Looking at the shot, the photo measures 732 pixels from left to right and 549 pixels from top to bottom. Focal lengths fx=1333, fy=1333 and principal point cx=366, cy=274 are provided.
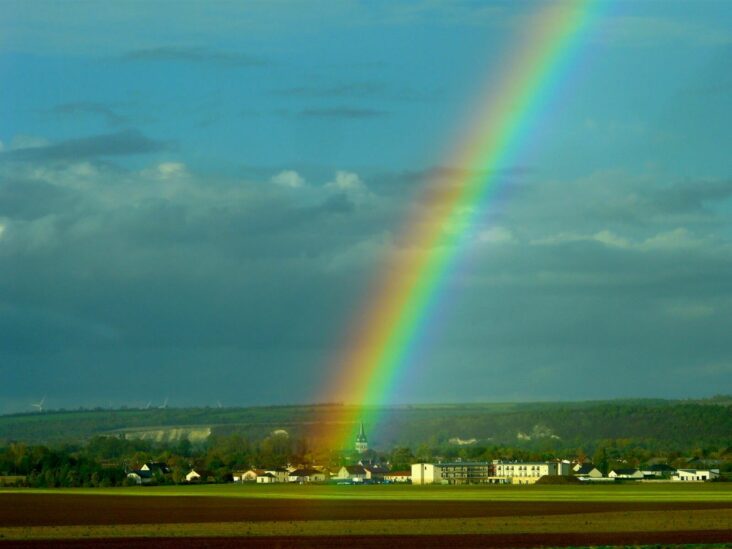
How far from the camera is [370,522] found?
66688mm

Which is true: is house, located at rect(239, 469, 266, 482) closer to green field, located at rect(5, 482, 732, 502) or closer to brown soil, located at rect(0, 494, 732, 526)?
green field, located at rect(5, 482, 732, 502)

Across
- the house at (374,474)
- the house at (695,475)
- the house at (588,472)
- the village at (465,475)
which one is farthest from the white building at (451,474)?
the house at (695,475)

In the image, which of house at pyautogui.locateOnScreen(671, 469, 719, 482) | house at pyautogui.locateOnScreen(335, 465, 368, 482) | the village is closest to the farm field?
the village

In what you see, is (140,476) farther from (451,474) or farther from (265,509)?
(265,509)

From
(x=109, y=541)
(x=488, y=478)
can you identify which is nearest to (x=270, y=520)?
(x=109, y=541)

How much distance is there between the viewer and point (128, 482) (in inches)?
6668

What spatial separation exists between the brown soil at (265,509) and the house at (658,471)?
3853 inches

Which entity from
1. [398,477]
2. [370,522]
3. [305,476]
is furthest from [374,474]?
[370,522]

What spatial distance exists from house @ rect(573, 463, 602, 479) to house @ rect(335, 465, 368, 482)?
1199 inches

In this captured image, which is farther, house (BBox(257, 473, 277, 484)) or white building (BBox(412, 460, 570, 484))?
house (BBox(257, 473, 277, 484))

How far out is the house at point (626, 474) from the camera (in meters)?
187

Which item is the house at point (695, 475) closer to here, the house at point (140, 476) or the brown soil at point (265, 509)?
the house at point (140, 476)

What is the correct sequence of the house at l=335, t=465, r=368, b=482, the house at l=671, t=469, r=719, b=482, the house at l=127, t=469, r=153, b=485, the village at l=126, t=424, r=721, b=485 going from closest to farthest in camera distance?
the house at l=127, t=469, r=153, b=485, the village at l=126, t=424, r=721, b=485, the house at l=671, t=469, r=719, b=482, the house at l=335, t=465, r=368, b=482

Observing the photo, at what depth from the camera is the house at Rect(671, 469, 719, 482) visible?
180000 millimetres
